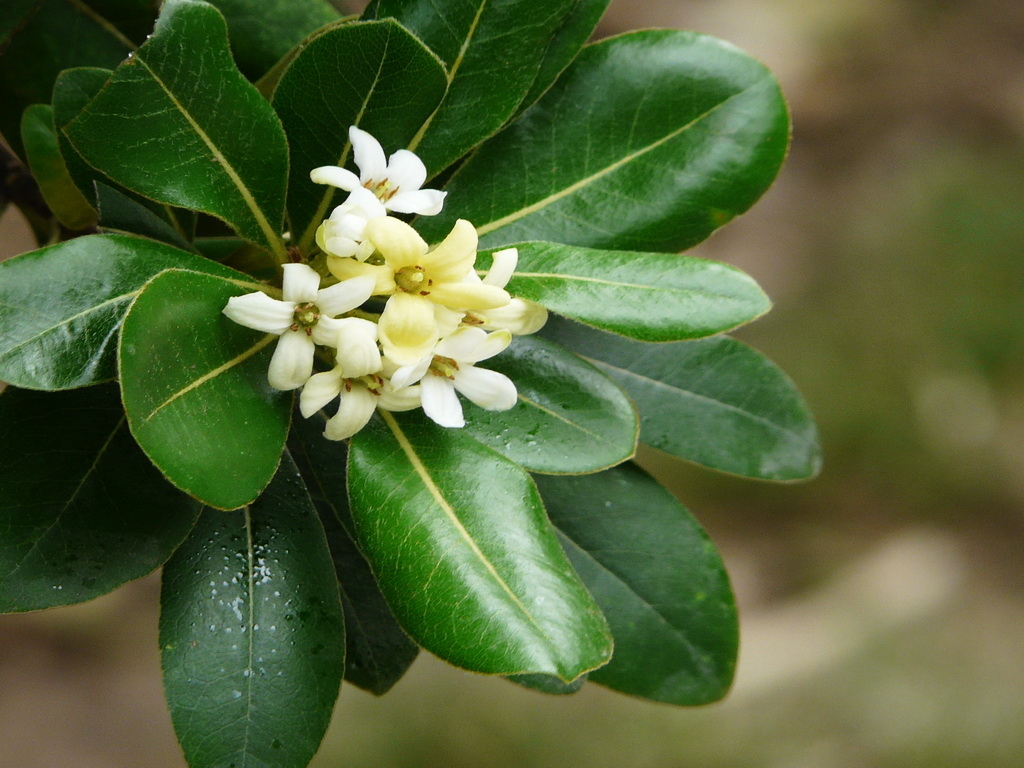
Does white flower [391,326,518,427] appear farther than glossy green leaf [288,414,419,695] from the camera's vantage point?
No

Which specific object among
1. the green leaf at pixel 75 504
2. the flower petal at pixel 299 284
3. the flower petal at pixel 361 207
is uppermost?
the flower petal at pixel 361 207

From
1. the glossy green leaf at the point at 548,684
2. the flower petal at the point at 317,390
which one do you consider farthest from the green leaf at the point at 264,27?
the glossy green leaf at the point at 548,684

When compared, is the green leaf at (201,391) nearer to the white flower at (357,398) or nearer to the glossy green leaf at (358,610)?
the white flower at (357,398)

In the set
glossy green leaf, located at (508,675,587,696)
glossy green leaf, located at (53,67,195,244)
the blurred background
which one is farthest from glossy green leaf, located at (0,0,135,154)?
the blurred background

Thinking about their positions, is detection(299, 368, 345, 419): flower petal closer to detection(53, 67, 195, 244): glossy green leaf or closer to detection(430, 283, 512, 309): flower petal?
detection(430, 283, 512, 309): flower petal

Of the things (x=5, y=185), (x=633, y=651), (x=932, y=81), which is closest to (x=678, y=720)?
(x=633, y=651)

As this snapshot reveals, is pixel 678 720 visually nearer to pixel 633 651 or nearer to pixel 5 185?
pixel 633 651
